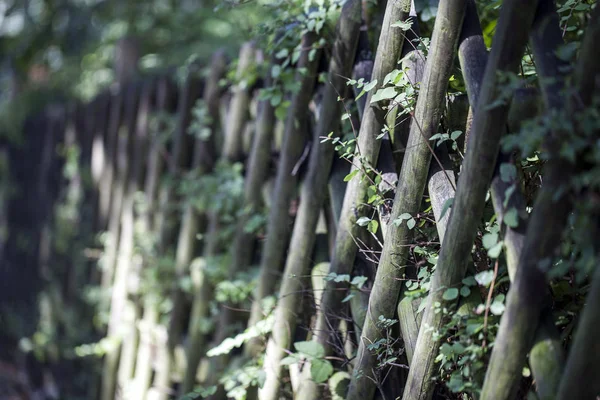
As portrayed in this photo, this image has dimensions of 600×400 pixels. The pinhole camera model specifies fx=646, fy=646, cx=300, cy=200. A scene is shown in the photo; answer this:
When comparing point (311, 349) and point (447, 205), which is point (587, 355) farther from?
point (311, 349)

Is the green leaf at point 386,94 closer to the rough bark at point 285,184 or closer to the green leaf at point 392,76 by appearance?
the green leaf at point 392,76

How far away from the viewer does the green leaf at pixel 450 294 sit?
5.59ft

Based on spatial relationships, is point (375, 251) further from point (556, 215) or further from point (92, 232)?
point (92, 232)

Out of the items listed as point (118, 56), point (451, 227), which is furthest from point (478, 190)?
point (118, 56)

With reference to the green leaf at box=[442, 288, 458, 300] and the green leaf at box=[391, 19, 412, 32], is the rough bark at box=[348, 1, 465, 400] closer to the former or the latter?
the green leaf at box=[391, 19, 412, 32]

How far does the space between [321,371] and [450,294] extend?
2.50ft

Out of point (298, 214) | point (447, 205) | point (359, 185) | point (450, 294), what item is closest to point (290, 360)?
point (298, 214)

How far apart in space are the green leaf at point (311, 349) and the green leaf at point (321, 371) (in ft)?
0.15

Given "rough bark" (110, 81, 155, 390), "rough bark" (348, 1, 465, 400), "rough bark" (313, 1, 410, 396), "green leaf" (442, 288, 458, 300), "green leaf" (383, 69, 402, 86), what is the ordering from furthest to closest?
"rough bark" (110, 81, 155, 390)
"rough bark" (313, 1, 410, 396)
"green leaf" (383, 69, 402, 86)
"rough bark" (348, 1, 465, 400)
"green leaf" (442, 288, 458, 300)

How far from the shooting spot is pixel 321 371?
230 centimetres

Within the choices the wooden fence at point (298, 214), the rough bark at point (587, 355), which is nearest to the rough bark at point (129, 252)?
the wooden fence at point (298, 214)

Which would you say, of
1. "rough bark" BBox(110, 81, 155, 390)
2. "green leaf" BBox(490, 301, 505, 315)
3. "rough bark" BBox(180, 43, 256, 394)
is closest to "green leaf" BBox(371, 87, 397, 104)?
"green leaf" BBox(490, 301, 505, 315)

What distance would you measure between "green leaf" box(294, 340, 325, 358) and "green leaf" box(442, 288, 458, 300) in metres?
0.78

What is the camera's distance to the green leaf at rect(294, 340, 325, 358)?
237 centimetres
